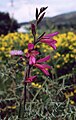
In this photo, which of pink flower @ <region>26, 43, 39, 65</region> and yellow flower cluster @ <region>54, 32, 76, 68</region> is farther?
yellow flower cluster @ <region>54, 32, 76, 68</region>

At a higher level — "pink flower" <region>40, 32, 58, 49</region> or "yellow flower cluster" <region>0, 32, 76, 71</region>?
"pink flower" <region>40, 32, 58, 49</region>

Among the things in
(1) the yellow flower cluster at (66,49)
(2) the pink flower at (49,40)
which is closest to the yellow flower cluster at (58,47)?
(1) the yellow flower cluster at (66,49)

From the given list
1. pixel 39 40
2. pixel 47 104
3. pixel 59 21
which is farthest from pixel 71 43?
pixel 59 21

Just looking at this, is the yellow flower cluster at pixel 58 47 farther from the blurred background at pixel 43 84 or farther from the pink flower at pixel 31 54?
the pink flower at pixel 31 54

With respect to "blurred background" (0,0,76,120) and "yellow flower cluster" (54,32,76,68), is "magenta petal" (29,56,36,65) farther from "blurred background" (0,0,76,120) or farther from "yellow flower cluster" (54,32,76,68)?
"yellow flower cluster" (54,32,76,68)

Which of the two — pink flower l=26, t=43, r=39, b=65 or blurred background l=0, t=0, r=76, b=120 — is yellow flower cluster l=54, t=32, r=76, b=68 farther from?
pink flower l=26, t=43, r=39, b=65

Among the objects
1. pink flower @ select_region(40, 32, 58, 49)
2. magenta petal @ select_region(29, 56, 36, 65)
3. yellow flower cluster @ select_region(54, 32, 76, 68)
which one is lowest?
yellow flower cluster @ select_region(54, 32, 76, 68)

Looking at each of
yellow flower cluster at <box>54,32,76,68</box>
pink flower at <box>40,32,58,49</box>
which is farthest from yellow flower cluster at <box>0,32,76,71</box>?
pink flower at <box>40,32,58,49</box>

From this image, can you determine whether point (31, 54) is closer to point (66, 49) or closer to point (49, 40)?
point (49, 40)

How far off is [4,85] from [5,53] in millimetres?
1493

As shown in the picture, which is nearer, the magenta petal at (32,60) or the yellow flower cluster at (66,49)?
the magenta petal at (32,60)

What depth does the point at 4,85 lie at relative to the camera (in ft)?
13.0

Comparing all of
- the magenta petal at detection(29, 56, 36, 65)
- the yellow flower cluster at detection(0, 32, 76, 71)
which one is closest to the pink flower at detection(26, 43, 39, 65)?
the magenta petal at detection(29, 56, 36, 65)

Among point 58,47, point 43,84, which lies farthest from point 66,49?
point 43,84
